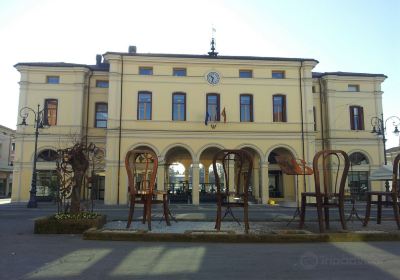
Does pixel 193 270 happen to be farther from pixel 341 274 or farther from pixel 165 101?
pixel 165 101

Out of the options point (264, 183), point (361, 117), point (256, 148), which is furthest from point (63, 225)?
point (361, 117)

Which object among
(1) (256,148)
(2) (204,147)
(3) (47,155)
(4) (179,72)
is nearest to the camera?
(2) (204,147)

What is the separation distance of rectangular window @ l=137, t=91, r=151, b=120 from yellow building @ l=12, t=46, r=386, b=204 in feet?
0.26

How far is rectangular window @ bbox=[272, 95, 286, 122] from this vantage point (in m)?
30.2

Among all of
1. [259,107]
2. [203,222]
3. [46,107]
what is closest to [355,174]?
[259,107]

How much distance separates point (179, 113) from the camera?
29562mm

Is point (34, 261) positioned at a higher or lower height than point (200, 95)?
lower

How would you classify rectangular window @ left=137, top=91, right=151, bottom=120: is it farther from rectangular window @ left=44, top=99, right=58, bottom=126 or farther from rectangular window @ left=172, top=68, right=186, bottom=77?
rectangular window @ left=44, top=99, right=58, bottom=126

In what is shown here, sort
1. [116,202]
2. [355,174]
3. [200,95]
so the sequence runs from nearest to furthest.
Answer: [116,202] < [200,95] < [355,174]

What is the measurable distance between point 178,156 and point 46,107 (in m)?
12.5

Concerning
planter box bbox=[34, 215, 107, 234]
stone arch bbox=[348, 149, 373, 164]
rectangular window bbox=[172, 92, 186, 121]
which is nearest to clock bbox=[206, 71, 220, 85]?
rectangular window bbox=[172, 92, 186, 121]

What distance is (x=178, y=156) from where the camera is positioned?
1395 inches

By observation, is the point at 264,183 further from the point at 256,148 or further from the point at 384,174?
the point at 384,174

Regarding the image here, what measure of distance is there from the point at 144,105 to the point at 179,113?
2845 mm
